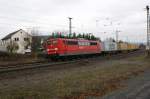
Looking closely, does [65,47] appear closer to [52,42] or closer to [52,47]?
[52,47]

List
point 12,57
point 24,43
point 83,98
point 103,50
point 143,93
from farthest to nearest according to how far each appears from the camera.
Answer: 1. point 24,43
2. point 103,50
3. point 12,57
4. point 143,93
5. point 83,98

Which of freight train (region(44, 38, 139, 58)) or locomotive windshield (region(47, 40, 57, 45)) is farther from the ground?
locomotive windshield (region(47, 40, 57, 45))

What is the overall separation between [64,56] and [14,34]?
6109 cm

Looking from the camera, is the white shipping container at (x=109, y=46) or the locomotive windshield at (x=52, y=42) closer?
the locomotive windshield at (x=52, y=42)

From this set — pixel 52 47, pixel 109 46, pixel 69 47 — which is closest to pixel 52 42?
pixel 52 47

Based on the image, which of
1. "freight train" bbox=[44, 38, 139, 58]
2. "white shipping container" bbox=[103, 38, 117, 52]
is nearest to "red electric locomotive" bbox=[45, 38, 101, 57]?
"freight train" bbox=[44, 38, 139, 58]

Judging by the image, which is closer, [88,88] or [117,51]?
[88,88]

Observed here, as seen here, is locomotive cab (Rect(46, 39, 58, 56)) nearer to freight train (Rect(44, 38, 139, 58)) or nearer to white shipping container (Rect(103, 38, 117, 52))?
freight train (Rect(44, 38, 139, 58))

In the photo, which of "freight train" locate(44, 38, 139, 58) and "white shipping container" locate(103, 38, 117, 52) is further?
"white shipping container" locate(103, 38, 117, 52)

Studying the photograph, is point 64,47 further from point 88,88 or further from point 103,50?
point 88,88

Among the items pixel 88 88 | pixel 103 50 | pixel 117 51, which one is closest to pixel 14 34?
pixel 117 51

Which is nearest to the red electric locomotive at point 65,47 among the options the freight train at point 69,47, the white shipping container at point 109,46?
the freight train at point 69,47

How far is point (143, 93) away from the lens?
10789mm

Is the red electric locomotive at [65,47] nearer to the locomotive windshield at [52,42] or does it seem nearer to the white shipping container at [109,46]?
the locomotive windshield at [52,42]
